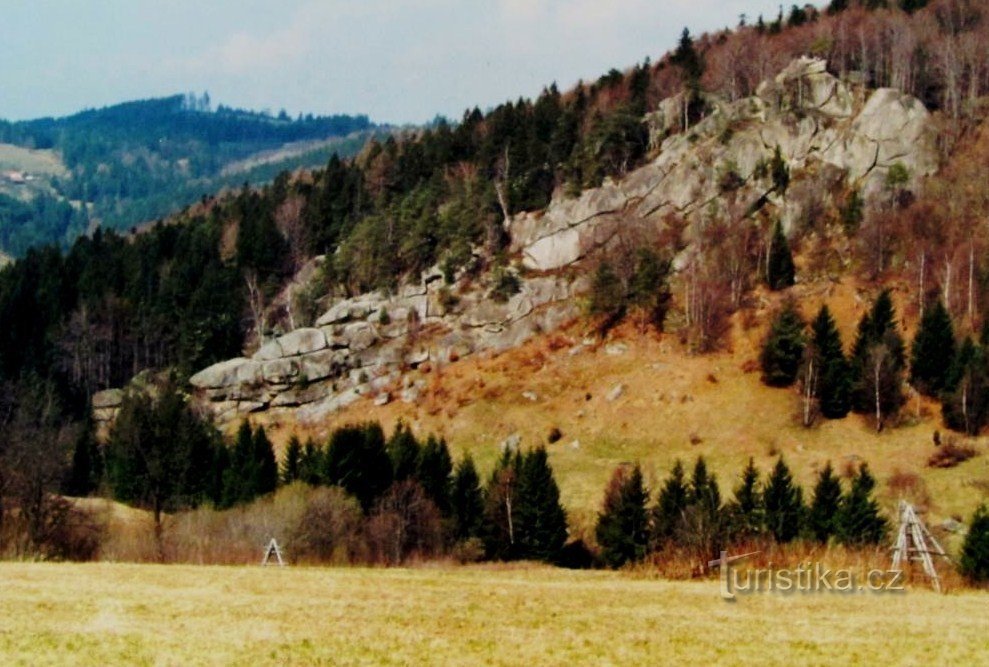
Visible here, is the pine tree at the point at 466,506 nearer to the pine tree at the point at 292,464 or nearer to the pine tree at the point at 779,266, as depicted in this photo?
the pine tree at the point at 292,464

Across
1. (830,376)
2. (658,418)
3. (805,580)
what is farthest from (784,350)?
(805,580)

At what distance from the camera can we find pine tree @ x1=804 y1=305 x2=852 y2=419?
76000mm

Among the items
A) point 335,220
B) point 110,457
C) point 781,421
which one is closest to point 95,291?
point 335,220

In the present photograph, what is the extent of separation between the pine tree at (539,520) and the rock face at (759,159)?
4352 cm

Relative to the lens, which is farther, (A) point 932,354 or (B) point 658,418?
(B) point 658,418

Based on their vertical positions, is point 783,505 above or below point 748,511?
above

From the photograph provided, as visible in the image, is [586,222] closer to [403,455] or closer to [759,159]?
[759,159]

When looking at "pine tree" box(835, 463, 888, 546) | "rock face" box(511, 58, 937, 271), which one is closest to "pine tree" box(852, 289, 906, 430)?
"pine tree" box(835, 463, 888, 546)

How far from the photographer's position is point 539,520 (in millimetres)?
61750

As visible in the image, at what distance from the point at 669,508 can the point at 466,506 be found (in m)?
14.0

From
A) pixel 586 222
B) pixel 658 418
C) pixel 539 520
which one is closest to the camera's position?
pixel 539 520

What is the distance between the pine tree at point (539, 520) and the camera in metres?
61.6

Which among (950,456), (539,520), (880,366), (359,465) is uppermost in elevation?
(880,366)

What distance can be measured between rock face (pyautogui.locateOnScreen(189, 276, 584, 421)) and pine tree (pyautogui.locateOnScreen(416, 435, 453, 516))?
78.1 ft
